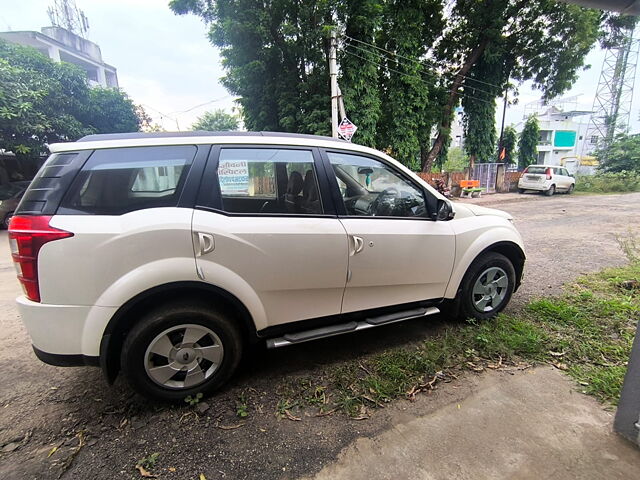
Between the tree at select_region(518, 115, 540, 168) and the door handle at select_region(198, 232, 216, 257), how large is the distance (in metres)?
26.7

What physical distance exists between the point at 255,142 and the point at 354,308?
58.7 inches

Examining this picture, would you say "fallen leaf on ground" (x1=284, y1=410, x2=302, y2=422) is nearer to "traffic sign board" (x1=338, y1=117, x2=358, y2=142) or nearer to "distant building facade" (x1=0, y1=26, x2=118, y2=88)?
"traffic sign board" (x1=338, y1=117, x2=358, y2=142)

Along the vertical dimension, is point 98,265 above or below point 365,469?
above

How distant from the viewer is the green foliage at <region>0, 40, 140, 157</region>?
942 centimetres

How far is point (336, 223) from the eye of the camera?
97.4 inches

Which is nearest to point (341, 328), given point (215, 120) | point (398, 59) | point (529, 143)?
point (398, 59)

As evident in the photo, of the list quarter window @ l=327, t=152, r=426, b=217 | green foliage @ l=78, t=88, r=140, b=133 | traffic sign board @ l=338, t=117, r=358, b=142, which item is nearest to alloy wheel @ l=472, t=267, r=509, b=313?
quarter window @ l=327, t=152, r=426, b=217

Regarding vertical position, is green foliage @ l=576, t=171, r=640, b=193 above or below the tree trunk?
below

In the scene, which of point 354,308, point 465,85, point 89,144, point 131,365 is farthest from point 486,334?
point 465,85

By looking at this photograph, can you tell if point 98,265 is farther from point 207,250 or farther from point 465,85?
point 465,85

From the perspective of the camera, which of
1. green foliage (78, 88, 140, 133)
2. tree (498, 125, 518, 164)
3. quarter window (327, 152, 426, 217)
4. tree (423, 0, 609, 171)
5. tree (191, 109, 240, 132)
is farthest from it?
tree (191, 109, 240, 132)

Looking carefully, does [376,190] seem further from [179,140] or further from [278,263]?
[179,140]

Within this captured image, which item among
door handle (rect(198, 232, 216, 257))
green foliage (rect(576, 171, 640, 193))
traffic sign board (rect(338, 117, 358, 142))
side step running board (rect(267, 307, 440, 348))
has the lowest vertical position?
green foliage (rect(576, 171, 640, 193))

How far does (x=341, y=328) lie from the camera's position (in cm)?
263
